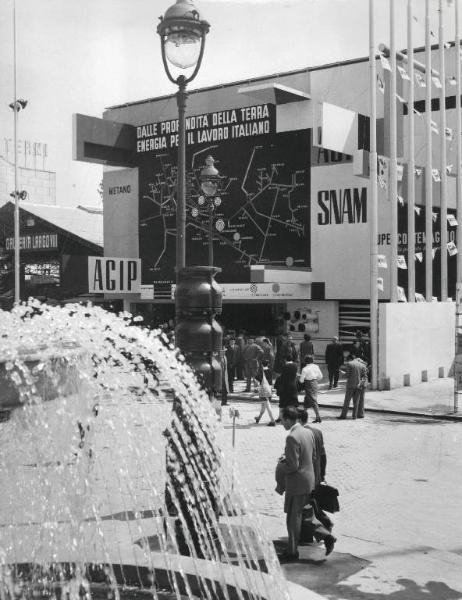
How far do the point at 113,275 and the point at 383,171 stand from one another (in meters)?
16.5

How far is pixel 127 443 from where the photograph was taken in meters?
13.5

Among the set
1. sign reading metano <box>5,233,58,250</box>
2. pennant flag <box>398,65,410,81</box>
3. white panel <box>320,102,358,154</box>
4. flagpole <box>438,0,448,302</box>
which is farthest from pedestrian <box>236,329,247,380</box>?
sign reading metano <box>5,233,58,250</box>

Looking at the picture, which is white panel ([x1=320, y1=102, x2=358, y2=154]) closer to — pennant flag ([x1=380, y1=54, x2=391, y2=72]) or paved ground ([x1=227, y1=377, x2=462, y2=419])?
pennant flag ([x1=380, y1=54, x2=391, y2=72])

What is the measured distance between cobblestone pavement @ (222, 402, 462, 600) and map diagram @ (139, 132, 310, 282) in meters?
15.5

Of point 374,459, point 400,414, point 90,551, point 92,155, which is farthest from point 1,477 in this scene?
point 92,155

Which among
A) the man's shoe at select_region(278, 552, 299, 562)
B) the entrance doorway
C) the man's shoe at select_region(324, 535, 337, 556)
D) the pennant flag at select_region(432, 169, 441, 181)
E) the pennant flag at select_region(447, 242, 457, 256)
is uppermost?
the pennant flag at select_region(432, 169, 441, 181)

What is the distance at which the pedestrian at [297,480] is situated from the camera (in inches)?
307

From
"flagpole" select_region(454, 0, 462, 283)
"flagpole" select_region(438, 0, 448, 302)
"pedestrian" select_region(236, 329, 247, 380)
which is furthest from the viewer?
"flagpole" select_region(454, 0, 462, 283)

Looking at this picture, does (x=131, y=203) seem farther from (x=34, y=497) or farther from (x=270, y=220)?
(x=34, y=497)

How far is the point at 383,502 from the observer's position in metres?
10.4

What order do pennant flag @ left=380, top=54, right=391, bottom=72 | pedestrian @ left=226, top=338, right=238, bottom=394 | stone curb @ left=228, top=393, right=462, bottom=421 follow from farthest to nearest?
1. pennant flag @ left=380, top=54, right=391, bottom=72
2. pedestrian @ left=226, top=338, right=238, bottom=394
3. stone curb @ left=228, top=393, right=462, bottom=421

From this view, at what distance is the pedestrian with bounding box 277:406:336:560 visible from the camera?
7785mm

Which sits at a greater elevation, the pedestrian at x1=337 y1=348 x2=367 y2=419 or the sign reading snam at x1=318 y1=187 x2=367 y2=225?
the sign reading snam at x1=318 y1=187 x2=367 y2=225

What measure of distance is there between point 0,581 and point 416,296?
2021 centimetres
